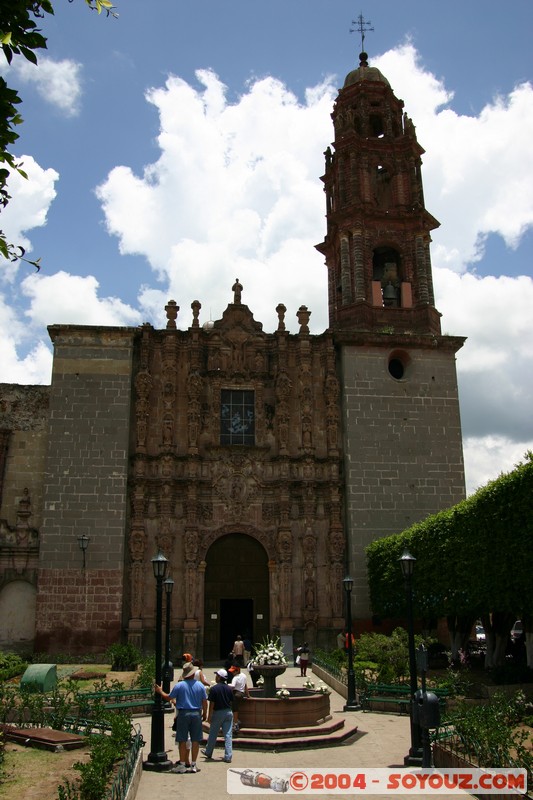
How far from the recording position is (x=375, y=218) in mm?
30438

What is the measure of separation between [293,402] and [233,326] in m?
3.80

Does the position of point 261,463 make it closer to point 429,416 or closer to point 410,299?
point 429,416

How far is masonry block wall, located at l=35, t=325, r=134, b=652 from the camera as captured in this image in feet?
79.9

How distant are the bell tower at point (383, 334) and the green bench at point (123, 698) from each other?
10974 millimetres

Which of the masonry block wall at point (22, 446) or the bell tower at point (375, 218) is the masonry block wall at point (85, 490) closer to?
the masonry block wall at point (22, 446)

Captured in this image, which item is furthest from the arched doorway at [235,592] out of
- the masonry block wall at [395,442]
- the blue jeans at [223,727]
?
the blue jeans at [223,727]

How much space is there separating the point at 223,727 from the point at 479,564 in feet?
29.5

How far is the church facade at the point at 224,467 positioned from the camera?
82.1 ft

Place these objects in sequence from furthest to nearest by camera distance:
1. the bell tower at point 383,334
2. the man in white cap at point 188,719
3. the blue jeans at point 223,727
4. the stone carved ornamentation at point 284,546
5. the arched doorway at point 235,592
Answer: the bell tower at point 383,334 < the stone carved ornamentation at point 284,546 < the arched doorway at point 235,592 < the blue jeans at point 223,727 < the man in white cap at point 188,719

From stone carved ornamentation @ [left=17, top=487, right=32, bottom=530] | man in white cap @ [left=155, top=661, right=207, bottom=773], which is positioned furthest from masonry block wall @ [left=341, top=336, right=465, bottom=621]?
man in white cap @ [left=155, top=661, right=207, bottom=773]

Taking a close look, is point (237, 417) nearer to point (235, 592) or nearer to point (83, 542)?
point (235, 592)

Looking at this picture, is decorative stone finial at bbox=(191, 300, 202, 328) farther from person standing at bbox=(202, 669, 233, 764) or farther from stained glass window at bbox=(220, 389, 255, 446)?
person standing at bbox=(202, 669, 233, 764)

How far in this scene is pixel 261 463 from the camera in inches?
1061

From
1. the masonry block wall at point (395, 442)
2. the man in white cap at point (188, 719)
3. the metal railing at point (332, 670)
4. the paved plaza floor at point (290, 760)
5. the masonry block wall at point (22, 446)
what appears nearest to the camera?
the paved plaza floor at point (290, 760)
